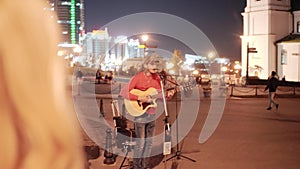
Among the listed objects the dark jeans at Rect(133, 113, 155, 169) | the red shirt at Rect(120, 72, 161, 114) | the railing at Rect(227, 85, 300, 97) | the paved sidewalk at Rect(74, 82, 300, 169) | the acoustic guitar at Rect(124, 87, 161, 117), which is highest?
the red shirt at Rect(120, 72, 161, 114)


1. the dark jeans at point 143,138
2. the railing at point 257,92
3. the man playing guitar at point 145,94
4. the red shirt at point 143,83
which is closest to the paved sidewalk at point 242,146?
the dark jeans at point 143,138

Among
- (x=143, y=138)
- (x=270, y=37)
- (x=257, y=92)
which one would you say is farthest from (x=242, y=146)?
(x=270, y=37)

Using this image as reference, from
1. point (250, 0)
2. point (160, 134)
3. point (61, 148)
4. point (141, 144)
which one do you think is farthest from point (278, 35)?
point (61, 148)

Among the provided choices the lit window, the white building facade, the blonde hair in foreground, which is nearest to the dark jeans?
the blonde hair in foreground

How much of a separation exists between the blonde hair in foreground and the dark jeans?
7019mm

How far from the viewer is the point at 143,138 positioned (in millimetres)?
8852

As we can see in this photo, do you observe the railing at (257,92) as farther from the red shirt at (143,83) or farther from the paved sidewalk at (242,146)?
the red shirt at (143,83)

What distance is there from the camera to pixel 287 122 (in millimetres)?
18359

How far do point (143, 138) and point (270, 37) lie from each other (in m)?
72.3

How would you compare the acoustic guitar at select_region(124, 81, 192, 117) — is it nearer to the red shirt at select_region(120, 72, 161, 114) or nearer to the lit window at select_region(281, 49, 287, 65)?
the red shirt at select_region(120, 72, 161, 114)

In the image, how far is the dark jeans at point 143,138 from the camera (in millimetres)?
8617

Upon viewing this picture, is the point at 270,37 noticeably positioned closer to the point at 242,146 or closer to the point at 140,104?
the point at 242,146

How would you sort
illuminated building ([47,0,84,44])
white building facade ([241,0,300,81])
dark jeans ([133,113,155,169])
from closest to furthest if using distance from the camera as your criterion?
illuminated building ([47,0,84,44]) < dark jeans ([133,113,155,169]) < white building facade ([241,0,300,81])

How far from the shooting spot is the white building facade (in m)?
74.8
